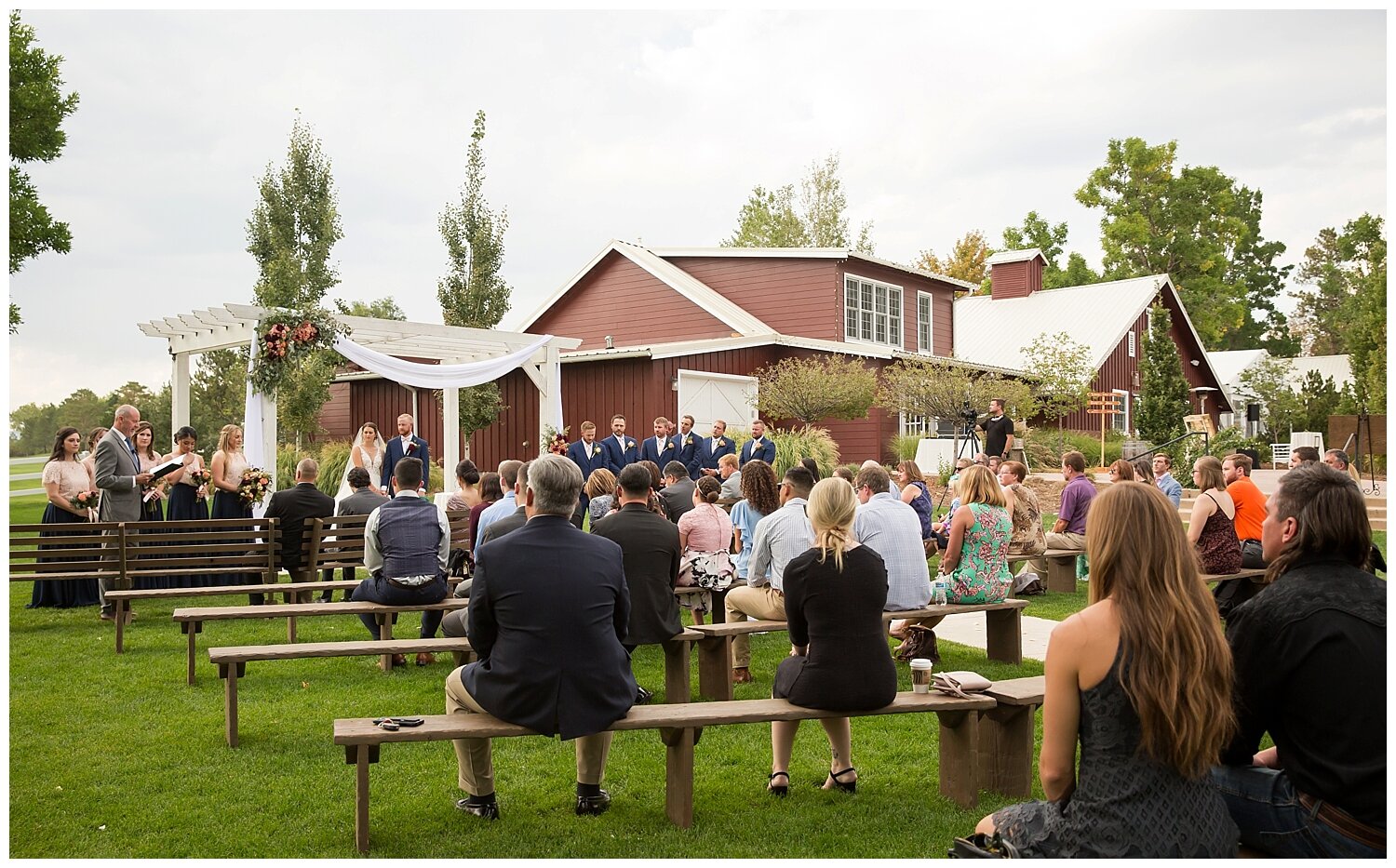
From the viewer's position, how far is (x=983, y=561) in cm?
773

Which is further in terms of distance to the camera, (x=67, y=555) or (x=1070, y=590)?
(x=1070, y=590)

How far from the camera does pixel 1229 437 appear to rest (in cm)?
2622

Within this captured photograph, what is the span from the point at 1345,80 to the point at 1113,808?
3750 millimetres

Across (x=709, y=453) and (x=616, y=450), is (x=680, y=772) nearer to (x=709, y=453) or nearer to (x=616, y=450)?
(x=616, y=450)

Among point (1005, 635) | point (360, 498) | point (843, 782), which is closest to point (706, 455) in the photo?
point (360, 498)

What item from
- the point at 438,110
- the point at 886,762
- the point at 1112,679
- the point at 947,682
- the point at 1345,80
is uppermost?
the point at 438,110

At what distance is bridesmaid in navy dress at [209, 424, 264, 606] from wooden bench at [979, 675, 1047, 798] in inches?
322

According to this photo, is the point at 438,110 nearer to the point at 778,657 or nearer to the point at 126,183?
the point at 126,183

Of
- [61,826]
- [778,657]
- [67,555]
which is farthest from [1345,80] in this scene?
[67,555]

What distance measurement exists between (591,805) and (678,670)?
172 cm

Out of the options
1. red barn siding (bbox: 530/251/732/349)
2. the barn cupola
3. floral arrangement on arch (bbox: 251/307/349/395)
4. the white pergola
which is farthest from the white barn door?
the barn cupola

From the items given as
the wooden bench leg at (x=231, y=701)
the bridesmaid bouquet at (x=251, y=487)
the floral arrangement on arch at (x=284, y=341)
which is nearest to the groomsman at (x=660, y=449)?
the floral arrangement on arch at (x=284, y=341)

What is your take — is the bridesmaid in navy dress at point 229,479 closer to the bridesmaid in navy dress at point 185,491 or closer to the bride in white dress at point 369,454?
the bridesmaid in navy dress at point 185,491

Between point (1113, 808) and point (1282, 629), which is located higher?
point (1282, 629)
